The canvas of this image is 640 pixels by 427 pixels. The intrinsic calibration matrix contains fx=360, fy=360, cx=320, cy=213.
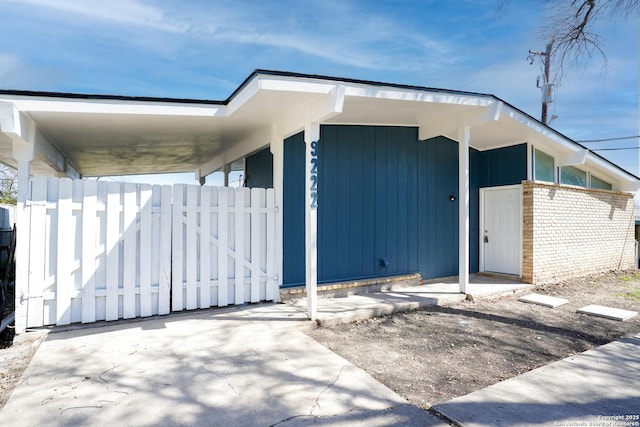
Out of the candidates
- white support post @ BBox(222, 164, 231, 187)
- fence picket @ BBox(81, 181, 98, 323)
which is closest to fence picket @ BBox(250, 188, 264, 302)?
fence picket @ BBox(81, 181, 98, 323)

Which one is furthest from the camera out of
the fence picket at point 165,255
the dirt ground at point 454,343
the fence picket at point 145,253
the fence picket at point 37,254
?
the fence picket at point 165,255

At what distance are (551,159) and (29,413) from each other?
9382mm

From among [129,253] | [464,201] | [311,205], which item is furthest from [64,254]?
[464,201]

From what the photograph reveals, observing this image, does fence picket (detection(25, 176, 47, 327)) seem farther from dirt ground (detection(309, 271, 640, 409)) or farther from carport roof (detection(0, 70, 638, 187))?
dirt ground (detection(309, 271, 640, 409))

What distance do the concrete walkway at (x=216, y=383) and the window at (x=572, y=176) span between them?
5.29m

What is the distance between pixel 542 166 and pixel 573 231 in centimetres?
179

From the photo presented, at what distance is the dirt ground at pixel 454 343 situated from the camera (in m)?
3.08

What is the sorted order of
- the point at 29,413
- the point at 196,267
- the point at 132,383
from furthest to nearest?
the point at 196,267 < the point at 132,383 < the point at 29,413

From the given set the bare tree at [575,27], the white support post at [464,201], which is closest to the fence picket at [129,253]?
the white support post at [464,201]

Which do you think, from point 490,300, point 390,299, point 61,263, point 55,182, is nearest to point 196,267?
point 61,263

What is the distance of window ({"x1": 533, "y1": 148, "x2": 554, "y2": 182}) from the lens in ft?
25.1

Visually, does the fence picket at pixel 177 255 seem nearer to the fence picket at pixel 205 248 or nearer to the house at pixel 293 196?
the house at pixel 293 196

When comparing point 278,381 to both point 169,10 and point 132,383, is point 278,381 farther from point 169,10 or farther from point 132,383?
point 169,10

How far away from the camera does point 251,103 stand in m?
4.36
